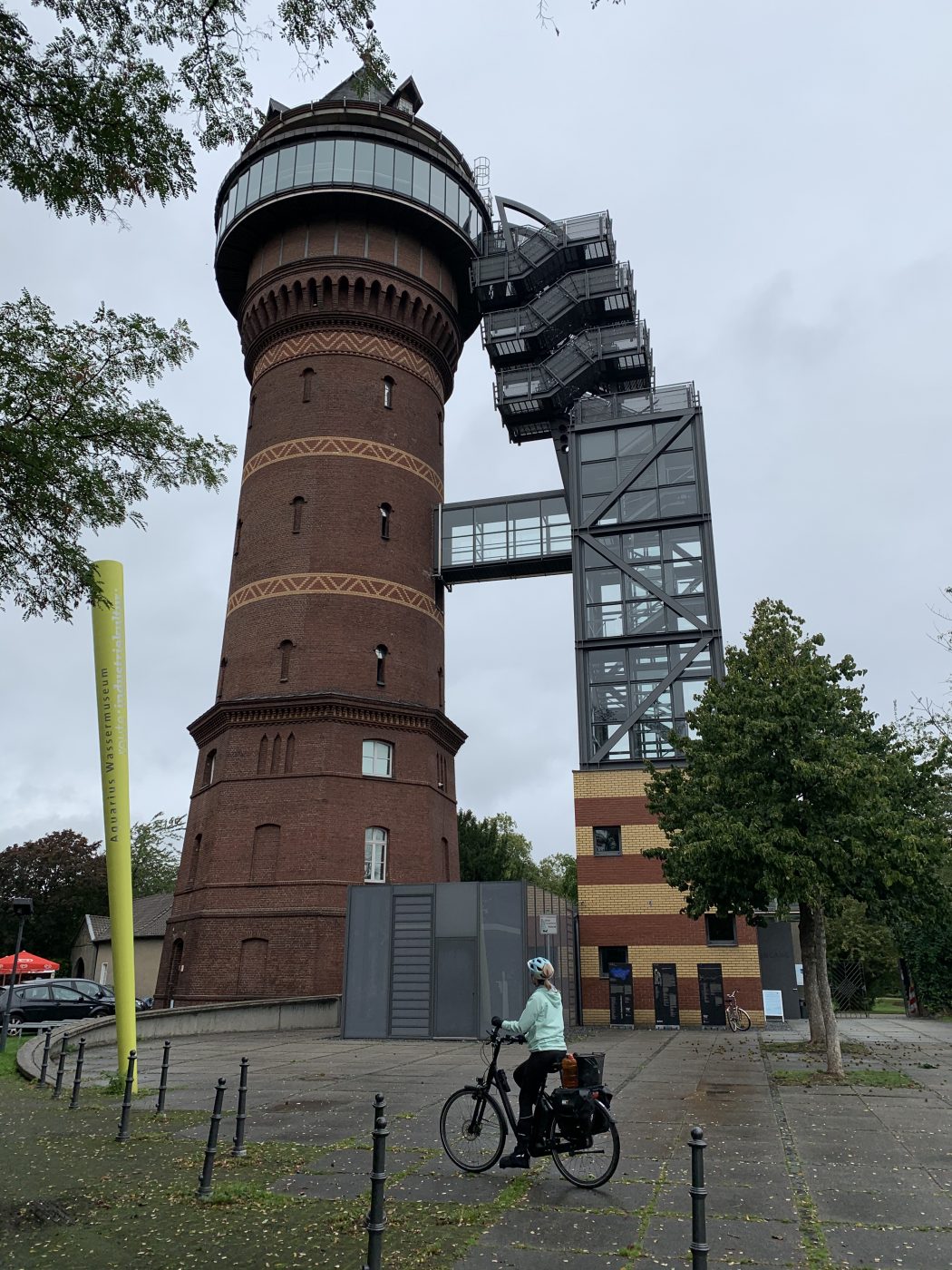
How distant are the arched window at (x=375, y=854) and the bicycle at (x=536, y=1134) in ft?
68.8

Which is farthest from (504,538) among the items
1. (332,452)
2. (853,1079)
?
(853,1079)

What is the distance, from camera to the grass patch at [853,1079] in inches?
539

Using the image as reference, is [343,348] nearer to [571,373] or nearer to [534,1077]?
[571,373]

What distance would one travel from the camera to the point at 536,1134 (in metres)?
7.61

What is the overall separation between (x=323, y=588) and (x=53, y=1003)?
14889 millimetres

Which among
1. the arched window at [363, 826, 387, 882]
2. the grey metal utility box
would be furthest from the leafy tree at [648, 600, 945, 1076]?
the arched window at [363, 826, 387, 882]

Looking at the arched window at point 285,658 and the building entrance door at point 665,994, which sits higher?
the arched window at point 285,658

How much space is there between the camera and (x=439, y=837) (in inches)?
1261

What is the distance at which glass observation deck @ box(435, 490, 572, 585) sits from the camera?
35.4 metres

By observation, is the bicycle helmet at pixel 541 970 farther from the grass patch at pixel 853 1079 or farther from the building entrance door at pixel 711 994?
the building entrance door at pixel 711 994

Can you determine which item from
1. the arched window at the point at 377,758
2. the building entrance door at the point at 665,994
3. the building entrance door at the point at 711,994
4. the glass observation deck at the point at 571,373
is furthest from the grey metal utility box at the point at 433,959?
the glass observation deck at the point at 571,373

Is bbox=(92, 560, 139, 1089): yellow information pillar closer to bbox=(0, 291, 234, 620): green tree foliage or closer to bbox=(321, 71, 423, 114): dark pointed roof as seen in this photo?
bbox=(0, 291, 234, 620): green tree foliage

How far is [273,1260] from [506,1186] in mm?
2314

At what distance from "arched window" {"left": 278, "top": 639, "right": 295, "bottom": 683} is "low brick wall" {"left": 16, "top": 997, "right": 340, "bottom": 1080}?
9949mm
